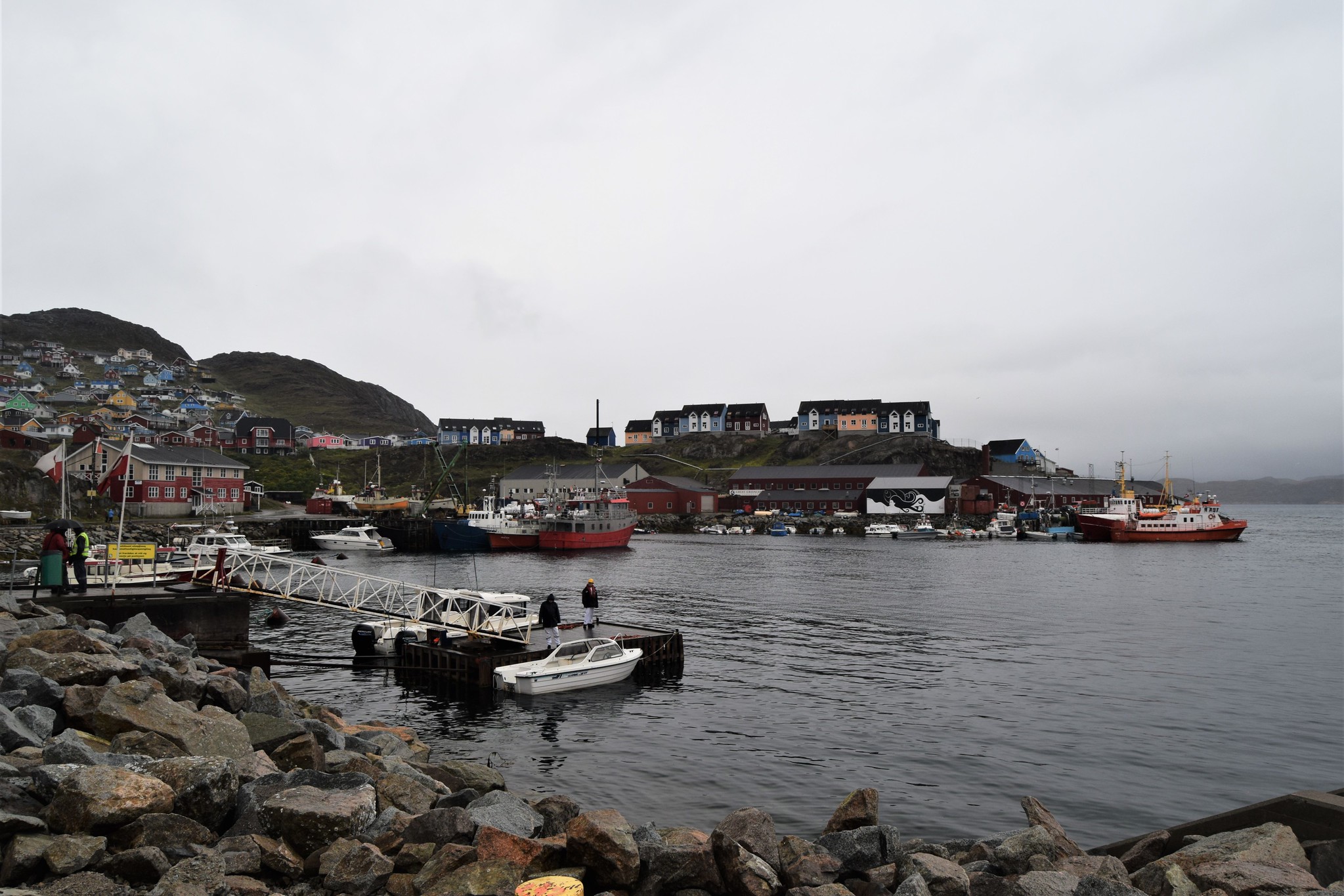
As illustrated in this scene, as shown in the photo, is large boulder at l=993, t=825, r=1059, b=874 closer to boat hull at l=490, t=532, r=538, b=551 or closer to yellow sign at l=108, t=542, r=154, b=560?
yellow sign at l=108, t=542, r=154, b=560

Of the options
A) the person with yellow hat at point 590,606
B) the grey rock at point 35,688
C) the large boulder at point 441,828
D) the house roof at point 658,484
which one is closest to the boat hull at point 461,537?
the house roof at point 658,484

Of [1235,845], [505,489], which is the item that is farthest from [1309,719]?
[505,489]

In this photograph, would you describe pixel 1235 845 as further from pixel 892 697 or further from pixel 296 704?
pixel 296 704

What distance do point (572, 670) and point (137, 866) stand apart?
58.3ft

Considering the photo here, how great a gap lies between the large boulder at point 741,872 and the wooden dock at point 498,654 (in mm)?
17490

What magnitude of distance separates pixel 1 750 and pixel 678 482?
442 ft

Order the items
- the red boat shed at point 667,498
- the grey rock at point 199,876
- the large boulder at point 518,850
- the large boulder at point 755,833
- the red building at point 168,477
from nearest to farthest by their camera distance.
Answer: the grey rock at point 199,876, the large boulder at point 518,850, the large boulder at point 755,833, the red building at point 168,477, the red boat shed at point 667,498

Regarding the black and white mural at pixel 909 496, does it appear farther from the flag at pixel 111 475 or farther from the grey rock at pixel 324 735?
the grey rock at pixel 324 735

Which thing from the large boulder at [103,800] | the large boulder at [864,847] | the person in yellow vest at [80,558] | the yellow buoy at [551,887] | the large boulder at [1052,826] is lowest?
the large boulder at [1052,826]

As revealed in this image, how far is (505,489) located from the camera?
153500 mm

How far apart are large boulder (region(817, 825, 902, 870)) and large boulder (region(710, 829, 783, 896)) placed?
1440mm

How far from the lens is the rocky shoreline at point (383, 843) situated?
822cm

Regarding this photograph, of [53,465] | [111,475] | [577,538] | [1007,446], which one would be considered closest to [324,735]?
[577,538]

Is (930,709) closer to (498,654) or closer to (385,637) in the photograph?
(498,654)
